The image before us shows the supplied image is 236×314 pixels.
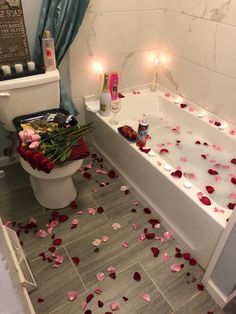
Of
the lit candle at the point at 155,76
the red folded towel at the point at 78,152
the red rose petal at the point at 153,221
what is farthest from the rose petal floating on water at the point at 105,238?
the lit candle at the point at 155,76

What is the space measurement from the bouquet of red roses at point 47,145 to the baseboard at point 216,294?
0.96 m

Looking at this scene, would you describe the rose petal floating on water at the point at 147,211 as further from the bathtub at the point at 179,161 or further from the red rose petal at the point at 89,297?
the red rose petal at the point at 89,297

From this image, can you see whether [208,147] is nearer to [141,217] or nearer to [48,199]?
[141,217]

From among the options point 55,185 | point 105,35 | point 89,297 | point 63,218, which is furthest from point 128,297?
point 105,35

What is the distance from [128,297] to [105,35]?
1.70 m

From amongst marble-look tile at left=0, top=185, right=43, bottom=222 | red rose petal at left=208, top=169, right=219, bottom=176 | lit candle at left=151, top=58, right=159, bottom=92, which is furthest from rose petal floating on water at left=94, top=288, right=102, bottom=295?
lit candle at left=151, top=58, right=159, bottom=92

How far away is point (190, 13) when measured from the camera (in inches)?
73.6

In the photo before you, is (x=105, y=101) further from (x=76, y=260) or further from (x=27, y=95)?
(x=76, y=260)

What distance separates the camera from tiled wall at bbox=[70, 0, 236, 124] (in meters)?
1.75

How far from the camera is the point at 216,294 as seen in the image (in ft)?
4.15

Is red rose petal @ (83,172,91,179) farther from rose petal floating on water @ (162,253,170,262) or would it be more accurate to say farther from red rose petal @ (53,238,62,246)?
rose petal floating on water @ (162,253,170,262)

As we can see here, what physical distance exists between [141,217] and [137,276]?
396 millimetres

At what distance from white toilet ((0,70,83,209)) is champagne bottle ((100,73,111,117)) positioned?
0.33m

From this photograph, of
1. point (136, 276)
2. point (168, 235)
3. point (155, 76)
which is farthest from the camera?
point (155, 76)
